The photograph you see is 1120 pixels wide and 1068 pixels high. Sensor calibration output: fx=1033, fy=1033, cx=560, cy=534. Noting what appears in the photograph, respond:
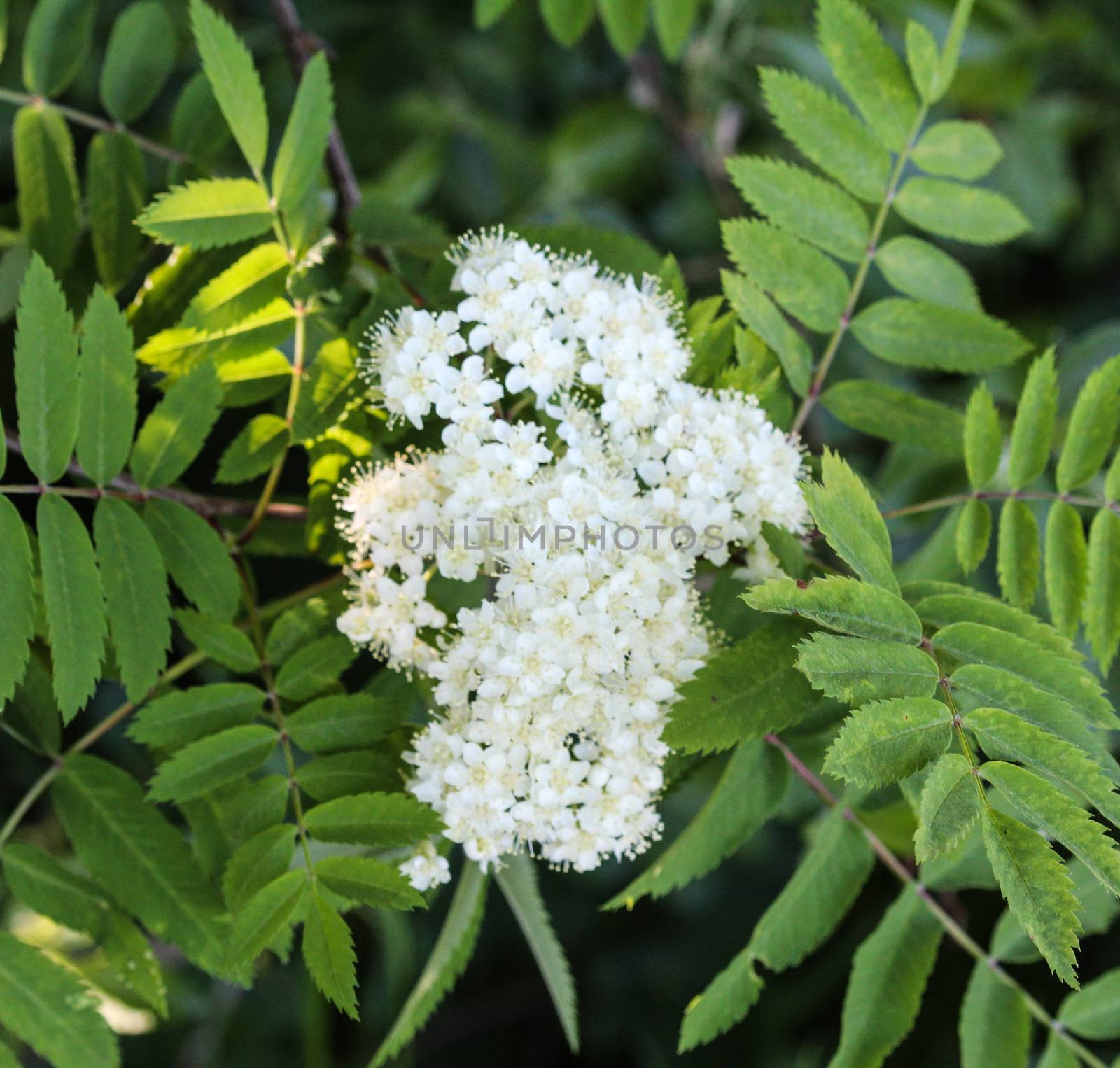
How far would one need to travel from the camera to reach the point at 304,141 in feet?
4.81

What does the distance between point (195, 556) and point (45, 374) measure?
297 mm

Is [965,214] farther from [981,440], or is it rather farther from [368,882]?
[368,882]

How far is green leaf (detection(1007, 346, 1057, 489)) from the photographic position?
5.01 feet

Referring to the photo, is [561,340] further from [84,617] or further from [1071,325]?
[1071,325]

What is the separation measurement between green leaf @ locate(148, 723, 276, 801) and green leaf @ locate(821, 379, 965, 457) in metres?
1.03

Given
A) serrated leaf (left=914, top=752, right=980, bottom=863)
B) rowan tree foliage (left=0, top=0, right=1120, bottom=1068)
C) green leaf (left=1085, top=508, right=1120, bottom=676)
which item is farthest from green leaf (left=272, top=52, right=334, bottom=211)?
green leaf (left=1085, top=508, right=1120, bottom=676)

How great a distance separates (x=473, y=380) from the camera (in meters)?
1.36

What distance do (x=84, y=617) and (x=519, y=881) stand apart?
0.72m

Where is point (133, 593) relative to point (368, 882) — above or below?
above

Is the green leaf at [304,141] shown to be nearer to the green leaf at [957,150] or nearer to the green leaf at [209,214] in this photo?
the green leaf at [209,214]

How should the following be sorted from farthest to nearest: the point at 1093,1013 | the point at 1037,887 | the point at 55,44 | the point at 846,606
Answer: the point at 55,44
the point at 1093,1013
the point at 846,606
the point at 1037,887

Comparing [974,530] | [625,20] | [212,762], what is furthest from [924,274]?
[212,762]

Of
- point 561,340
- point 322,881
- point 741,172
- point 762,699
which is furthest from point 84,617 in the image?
point 741,172

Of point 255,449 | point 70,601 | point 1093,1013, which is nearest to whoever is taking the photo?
point 70,601
